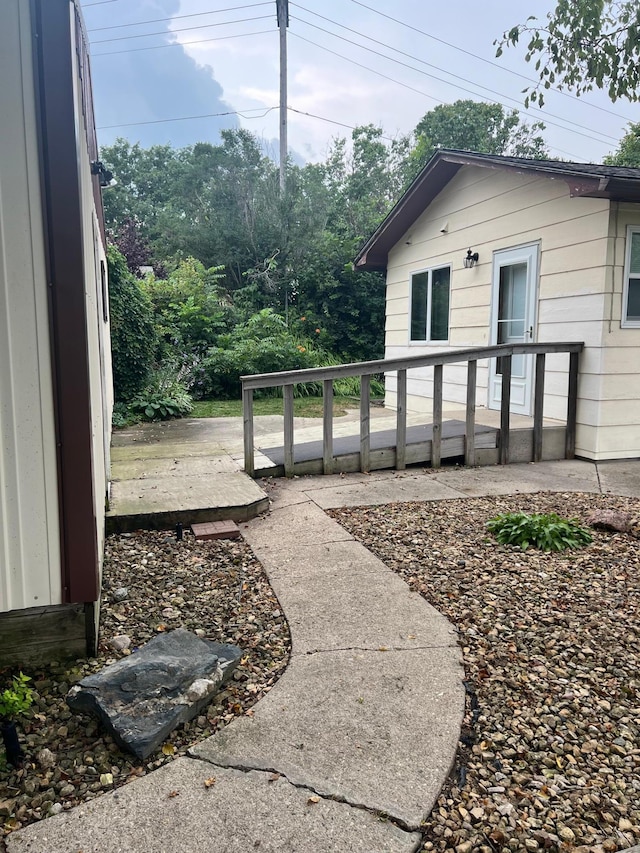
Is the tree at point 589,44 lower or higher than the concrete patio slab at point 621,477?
higher

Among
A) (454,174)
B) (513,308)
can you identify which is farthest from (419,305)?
(513,308)

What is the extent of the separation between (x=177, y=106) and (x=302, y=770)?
414 feet

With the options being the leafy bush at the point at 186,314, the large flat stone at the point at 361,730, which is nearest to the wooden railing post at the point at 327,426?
the large flat stone at the point at 361,730

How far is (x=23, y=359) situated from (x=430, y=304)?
7.54 m

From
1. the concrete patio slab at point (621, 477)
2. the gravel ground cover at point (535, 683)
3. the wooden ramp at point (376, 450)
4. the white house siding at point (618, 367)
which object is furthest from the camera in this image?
the white house siding at point (618, 367)

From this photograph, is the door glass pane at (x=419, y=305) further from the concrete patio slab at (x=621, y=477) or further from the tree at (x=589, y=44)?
the concrete patio slab at (x=621, y=477)

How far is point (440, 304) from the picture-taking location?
29.0 feet

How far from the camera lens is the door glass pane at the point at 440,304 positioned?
343 inches

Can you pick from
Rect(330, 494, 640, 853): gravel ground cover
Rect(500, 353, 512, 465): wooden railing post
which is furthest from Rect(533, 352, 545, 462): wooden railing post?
Rect(330, 494, 640, 853): gravel ground cover

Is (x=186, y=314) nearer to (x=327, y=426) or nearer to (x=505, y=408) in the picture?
(x=327, y=426)

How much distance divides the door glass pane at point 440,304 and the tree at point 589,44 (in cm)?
265

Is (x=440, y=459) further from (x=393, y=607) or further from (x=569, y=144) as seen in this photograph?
(x=569, y=144)

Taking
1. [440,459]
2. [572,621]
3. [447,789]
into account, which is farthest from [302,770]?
[440,459]

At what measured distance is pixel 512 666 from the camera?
7.98 ft
